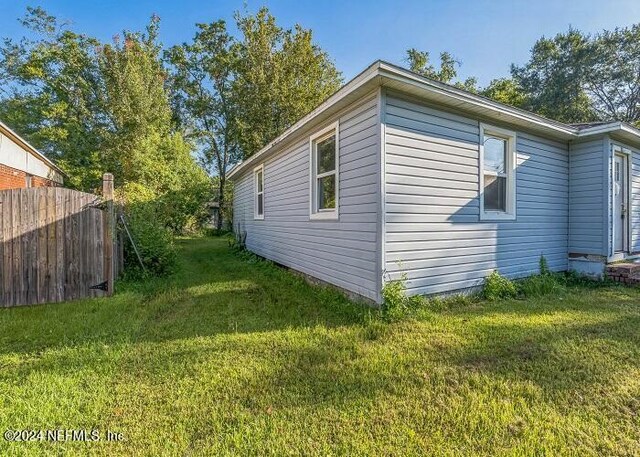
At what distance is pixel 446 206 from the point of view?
4668 millimetres

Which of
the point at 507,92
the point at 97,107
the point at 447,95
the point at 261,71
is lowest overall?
the point at 447,95

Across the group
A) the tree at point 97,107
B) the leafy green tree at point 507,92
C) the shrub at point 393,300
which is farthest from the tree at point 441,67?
the shrub at point 393,300

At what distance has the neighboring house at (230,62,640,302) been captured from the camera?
4.18m

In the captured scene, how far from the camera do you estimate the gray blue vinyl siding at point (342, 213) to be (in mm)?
4199

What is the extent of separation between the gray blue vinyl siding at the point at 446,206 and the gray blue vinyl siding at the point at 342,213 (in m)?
0.21

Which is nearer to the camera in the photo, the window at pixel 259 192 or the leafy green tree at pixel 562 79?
the window at pixel 259 192

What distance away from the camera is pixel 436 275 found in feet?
15.0

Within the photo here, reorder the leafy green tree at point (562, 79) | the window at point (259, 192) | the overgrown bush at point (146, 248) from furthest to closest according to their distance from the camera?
the leafy green tree at point (562, 79), the window at point (259, 192), the overgrown bush at point (146, 248)

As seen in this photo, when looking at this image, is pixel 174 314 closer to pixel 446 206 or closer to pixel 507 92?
pixel 446 206

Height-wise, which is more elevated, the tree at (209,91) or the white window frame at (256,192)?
the tree at (209,91)

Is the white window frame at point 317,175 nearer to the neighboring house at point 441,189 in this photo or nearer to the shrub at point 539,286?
the neighboring house at point 441,189

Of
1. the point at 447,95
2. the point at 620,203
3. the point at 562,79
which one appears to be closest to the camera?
the point at 447,95

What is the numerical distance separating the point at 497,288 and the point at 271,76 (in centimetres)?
1642

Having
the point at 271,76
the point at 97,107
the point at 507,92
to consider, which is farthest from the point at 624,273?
the point at 97,107
